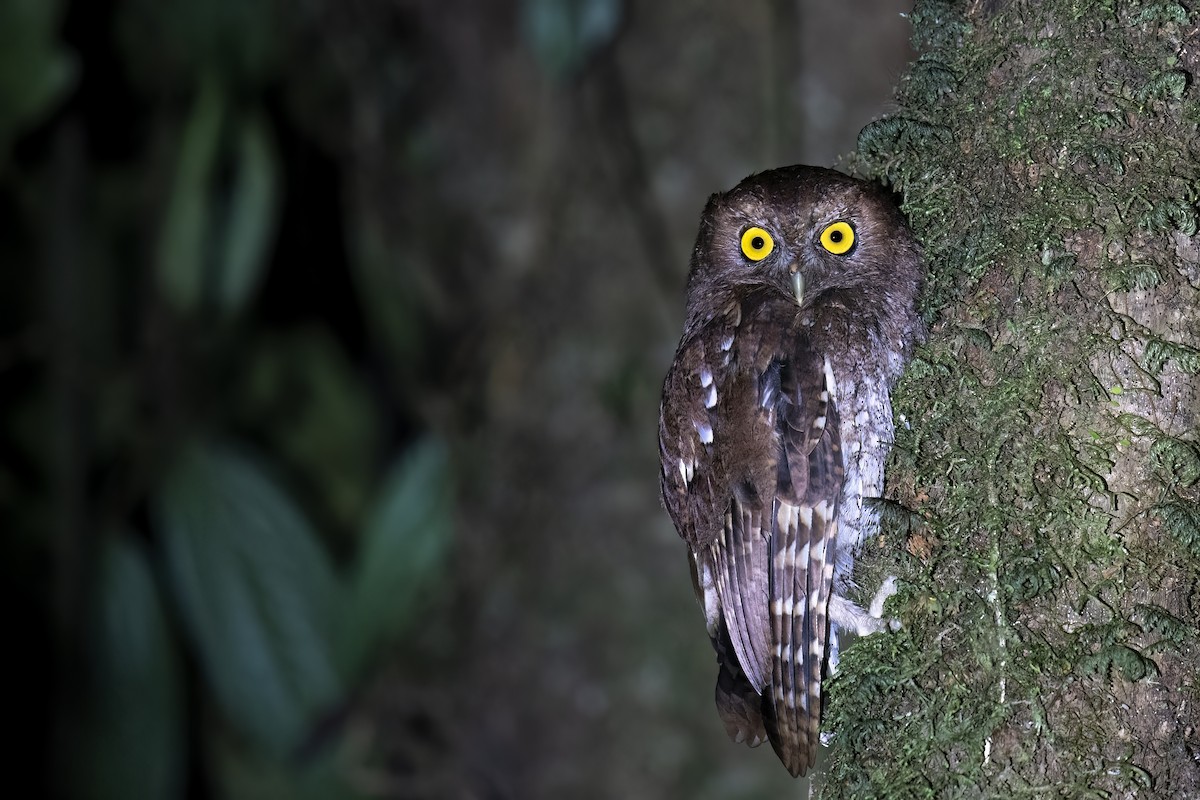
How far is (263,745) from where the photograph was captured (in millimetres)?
2475

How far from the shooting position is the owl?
141cm

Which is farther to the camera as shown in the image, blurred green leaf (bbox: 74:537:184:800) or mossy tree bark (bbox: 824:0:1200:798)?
blurred green leaf (bbox: 74:537:184:800)

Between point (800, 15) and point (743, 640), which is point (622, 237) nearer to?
point (800, 15)

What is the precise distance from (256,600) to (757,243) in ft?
5.05

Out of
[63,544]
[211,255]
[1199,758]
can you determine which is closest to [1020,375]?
[1199,758]

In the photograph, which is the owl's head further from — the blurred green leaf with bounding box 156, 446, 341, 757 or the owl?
the blurred green leaf with bounding box 156, 446, 341, 757

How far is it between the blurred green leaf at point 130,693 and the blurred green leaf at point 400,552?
507 mm

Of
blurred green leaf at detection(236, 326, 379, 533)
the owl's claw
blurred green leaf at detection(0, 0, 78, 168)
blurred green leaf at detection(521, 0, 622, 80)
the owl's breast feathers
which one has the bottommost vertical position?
the owl's claw

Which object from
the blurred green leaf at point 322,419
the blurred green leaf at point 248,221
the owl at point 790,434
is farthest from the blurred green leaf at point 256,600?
the owl at point 790,434

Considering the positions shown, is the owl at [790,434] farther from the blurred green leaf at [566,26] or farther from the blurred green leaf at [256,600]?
the blurred green leaf at [256,600]

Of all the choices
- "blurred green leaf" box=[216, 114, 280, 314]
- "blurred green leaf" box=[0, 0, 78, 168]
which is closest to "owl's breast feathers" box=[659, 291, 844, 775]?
"blurred green leaf" box=[216, 114, 280, 314]

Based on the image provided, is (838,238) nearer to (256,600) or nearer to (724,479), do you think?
(724,479)

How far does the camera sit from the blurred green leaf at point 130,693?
2.50 meters

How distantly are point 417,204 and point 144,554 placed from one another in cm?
124
